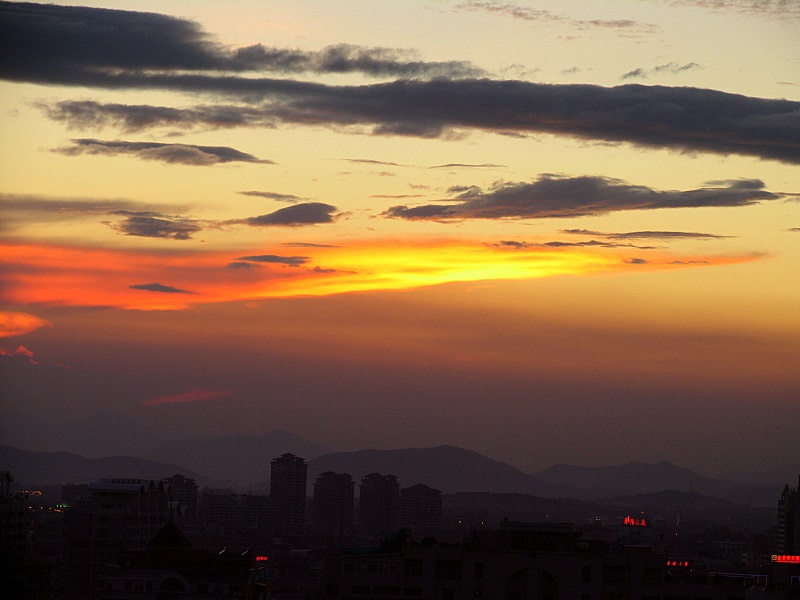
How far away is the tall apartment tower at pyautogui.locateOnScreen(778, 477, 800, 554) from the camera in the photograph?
152125mm

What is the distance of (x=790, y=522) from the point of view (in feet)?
513

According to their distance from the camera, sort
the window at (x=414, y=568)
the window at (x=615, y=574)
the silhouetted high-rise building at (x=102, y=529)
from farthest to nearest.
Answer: the silhouetted high-rise building at (x=102, y=529)
the window at (x=414, y=568)
the window at (x=615, y=574)

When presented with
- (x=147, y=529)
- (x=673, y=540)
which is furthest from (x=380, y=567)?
(x=673, y=540)

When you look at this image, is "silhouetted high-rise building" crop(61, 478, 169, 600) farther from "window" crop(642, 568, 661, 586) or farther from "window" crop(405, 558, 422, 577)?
"window" crop(642, 568, 661, 586)

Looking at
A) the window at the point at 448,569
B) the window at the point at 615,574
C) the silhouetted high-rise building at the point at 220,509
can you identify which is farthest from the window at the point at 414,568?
the silhouetted high-rise building at the point at 220,509

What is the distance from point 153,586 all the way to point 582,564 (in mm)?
13100

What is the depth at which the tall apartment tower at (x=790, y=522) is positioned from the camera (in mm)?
152125

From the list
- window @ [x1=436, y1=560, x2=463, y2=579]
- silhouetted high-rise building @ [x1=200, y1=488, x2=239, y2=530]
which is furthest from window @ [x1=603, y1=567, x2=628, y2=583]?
silhouetted high-rise building @ [x1=200, y1=488, x2=239, y2=530]

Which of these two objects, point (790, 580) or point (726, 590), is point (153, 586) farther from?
point (790, 580)

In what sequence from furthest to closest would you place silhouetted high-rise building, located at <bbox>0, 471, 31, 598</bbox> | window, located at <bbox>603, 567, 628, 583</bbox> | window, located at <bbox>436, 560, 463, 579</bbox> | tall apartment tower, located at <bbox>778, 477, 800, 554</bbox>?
tall apartment tower, located at <bbox>778, 477, 800, 554</bbox>, silhouetted high-rise building, located at <bbox>0, 471, 31, 598</bbox>, window, located at <bbox>436, 560, 463, 579</bbox>, window, located at <bbox>603, 567, 628, 583</bbox>

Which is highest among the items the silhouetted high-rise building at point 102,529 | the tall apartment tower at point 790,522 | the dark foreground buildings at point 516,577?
the tall apartment tower at point 790,522

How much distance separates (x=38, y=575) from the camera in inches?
2549

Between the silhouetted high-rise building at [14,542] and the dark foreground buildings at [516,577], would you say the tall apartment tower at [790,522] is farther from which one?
the dark foreground buildings at [516,577]

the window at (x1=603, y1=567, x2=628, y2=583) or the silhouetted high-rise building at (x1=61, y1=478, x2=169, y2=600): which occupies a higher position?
the silhouetted high-rise building at (x1=61, y1=478, x2=169, y2=600)
